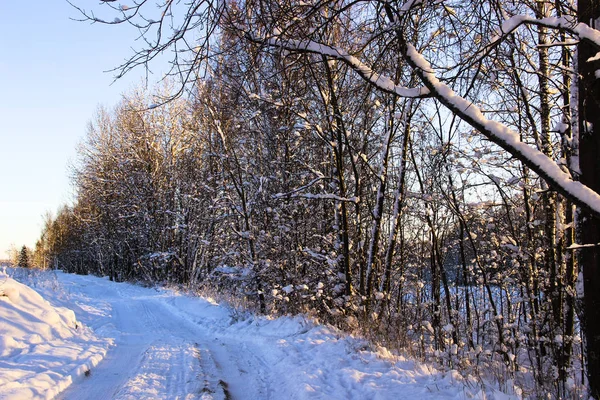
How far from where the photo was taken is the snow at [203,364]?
4.65m

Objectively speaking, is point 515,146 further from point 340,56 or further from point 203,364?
point 203,364

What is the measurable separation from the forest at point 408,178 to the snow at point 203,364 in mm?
783

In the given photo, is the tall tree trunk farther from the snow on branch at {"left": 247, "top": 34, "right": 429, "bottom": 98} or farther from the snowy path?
the snowy path

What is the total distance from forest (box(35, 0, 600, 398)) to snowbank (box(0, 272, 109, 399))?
388cm

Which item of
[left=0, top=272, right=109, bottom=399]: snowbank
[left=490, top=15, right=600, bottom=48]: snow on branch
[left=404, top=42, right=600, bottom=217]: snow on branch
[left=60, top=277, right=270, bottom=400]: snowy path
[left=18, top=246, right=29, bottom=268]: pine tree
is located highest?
[left=490, top=15, right=600, bottom=48]: snow on branch

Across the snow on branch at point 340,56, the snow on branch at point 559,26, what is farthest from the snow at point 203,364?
the snow on branch at point 559,26

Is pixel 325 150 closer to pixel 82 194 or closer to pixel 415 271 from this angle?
pixel 415 271

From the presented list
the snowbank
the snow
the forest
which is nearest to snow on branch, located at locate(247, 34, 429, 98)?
the forest

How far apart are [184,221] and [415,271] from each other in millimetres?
14228

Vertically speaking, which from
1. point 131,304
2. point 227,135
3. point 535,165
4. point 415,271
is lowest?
point 131,304

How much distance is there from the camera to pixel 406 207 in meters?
11.0

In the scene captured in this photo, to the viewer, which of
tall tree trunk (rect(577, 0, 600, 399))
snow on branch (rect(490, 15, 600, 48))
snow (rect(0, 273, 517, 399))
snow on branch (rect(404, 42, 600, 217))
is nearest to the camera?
snow on branch (rect(404, 42, 600, 217))

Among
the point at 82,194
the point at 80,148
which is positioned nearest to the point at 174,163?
the point at 80,148

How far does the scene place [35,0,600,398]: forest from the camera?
4023 mm
